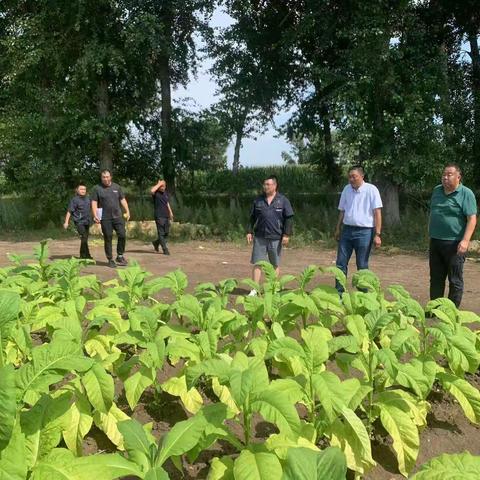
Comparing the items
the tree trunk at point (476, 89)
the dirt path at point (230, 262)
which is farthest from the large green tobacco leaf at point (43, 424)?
the tree trunk at point (476, 89)

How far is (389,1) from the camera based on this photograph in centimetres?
1390

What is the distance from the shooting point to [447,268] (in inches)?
242

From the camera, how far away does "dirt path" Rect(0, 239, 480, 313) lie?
9.21 metres

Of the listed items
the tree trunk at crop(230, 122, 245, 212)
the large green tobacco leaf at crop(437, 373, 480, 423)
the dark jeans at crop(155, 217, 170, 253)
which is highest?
the tree trunk at crop(230, 122, 245, 212)

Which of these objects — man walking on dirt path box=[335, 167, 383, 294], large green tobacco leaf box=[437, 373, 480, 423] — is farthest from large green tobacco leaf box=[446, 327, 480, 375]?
man walking on dirt path box=[335, 167, 383, 294]

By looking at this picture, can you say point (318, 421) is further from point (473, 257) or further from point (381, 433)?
point (473, 257)

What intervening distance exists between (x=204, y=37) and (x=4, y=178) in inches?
392

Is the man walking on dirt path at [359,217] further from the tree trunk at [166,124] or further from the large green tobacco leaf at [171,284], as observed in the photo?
the tree trunk at [166,124]

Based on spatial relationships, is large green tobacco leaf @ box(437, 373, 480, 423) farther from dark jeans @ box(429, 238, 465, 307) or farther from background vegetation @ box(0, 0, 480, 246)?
background vegetation @ box(0, 0, 480, 246)

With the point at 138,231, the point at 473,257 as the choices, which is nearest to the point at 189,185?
the point at 138,231

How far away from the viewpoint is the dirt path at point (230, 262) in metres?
9.21

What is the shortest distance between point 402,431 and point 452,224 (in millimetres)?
3293

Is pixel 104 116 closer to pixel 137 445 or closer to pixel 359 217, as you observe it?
pixel 359 217

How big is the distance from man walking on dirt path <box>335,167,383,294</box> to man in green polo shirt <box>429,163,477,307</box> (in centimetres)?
82
